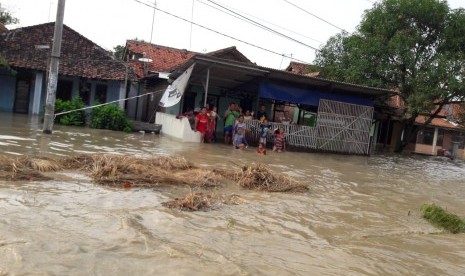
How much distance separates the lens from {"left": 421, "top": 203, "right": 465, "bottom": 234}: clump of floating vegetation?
716 centimetres

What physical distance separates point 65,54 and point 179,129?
11.7 meters

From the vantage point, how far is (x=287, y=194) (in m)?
8.39

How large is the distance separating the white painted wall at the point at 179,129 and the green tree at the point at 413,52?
35.9ft

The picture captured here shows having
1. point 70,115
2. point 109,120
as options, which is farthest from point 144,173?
point 70,115

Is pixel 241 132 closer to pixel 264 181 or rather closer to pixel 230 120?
pixel 230 120

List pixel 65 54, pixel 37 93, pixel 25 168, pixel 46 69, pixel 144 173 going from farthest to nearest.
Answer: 1. pixel 65 54
2. pixel 37 93
3. pixel 46 69
4. pixel 144 173
5. pixel 25 168

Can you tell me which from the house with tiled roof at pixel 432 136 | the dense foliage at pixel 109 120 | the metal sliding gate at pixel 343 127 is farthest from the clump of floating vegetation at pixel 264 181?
the house with tiled roof at pixel 432 136

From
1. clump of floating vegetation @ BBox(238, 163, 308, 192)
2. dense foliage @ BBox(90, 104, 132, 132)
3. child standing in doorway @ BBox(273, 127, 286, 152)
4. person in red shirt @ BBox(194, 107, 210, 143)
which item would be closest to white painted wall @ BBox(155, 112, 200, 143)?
person in red shirt @ BBox(194, 107, 210, 143)

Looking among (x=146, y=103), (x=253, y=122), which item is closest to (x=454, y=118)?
(x=253, y=122)

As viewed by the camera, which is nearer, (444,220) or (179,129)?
(444,220)

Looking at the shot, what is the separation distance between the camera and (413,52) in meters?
24.5

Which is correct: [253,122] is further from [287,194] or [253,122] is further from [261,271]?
[261,271]

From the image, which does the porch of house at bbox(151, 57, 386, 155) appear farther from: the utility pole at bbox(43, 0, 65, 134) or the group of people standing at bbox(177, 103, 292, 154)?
the utility pole at bbox(43, 0, 65, 134)

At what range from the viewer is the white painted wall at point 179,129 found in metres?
16.8
